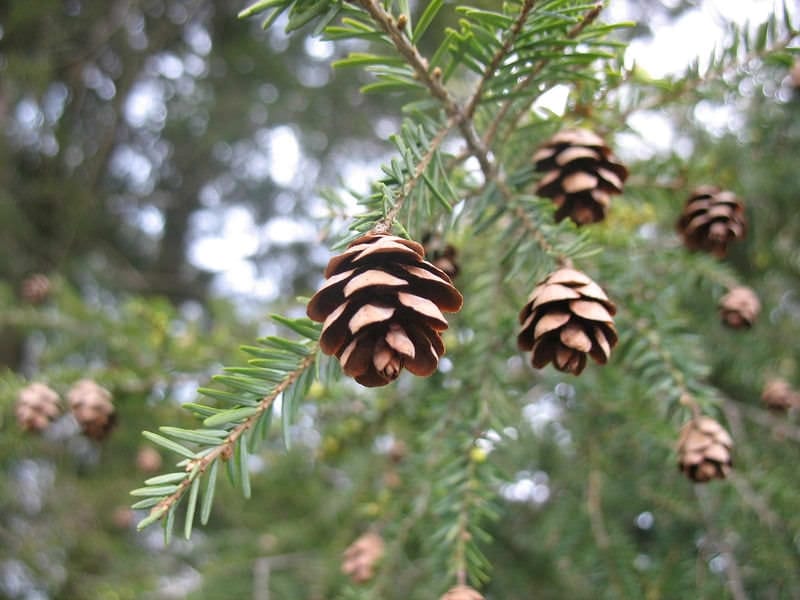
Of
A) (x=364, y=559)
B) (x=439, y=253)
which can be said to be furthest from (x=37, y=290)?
(x=439, y=253)

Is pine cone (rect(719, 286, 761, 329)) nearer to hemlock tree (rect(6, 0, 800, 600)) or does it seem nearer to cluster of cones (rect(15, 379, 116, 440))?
hemlock tree (rect(6, 0, 800, 600))

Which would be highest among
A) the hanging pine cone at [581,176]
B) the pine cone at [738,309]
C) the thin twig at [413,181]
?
the pine cone at [738,309]

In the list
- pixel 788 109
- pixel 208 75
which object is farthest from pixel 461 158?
pixel 208 75

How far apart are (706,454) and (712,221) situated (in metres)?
0.34

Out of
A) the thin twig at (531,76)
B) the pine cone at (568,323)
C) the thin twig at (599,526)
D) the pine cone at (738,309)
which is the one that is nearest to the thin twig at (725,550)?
the thin twig at (599,526)

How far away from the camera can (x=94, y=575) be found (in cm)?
226

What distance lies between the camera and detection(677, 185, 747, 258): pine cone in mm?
851

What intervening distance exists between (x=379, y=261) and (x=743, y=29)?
73 centimetres

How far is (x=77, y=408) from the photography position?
106 cm

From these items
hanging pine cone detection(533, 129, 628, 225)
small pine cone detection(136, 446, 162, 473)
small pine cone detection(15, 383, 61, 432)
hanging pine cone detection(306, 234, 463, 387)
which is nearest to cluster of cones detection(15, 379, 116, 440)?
small pine cone detection(15, 383, 61, 432)

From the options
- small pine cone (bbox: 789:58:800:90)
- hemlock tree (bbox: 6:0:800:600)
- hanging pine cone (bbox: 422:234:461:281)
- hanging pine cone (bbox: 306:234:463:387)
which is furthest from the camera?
small pine cone (bbox: 789:58:800:90)

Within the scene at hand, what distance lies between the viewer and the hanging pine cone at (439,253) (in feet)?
2.61

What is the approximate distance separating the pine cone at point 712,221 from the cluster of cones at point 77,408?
40.2 inches

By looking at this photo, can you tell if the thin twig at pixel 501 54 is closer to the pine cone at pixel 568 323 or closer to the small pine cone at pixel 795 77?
the pine cone at pixel 568 323
